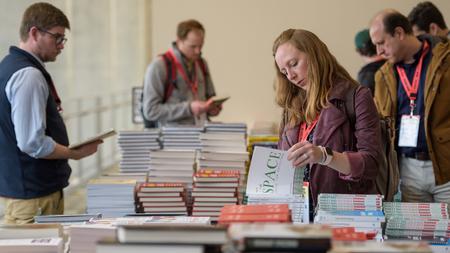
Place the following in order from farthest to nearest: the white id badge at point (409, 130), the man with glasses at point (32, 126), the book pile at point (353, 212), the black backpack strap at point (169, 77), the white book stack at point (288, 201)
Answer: the black backpack strap at point (169, 77) < the white id badge at point (409, 130) < the man with glasses at point (32, 126) < the white book stack at point (288, 201) < the book pile at point (353, 212)

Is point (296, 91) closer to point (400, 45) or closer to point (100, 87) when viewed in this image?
point (400, 45)

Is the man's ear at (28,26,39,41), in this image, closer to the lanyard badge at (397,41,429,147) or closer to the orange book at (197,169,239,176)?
the orange book at (197,169,239,176)

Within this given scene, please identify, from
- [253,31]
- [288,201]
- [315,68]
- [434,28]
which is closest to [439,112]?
[315,68]

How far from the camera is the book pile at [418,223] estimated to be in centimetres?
309

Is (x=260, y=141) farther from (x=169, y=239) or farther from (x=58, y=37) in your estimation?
(x=169, y=239)

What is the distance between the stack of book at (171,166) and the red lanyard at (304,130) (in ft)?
5.39

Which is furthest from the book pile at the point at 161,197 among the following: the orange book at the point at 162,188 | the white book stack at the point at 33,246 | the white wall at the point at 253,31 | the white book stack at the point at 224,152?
the white wall at the point at 253,31

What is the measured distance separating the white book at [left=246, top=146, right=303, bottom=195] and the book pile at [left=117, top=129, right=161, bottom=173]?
2218 millimetres

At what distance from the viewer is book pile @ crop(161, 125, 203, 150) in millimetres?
5379

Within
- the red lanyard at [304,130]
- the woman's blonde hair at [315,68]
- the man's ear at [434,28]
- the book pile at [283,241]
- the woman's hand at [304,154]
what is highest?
the man's ear at [434,28]

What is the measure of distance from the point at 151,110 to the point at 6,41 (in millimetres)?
1426

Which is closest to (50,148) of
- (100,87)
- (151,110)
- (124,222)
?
(124,222)

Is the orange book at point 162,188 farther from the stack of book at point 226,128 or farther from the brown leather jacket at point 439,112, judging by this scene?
the brown leather jacket at point 439,112

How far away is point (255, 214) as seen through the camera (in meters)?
2.29
